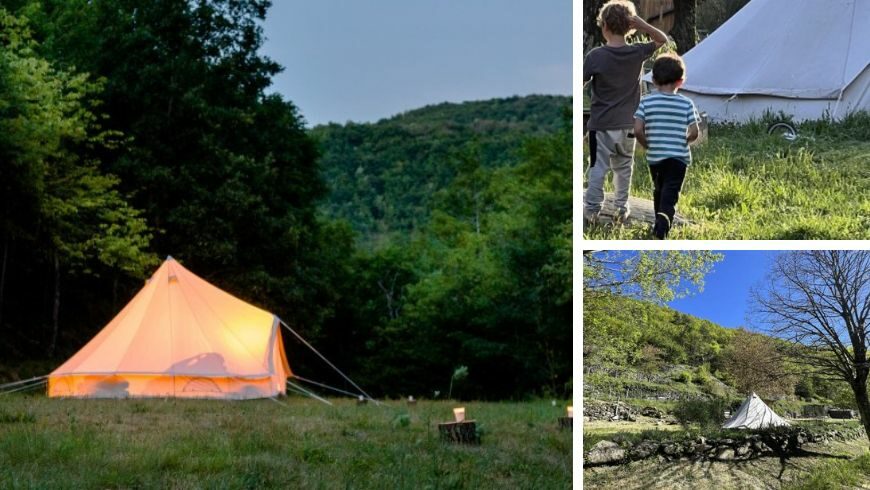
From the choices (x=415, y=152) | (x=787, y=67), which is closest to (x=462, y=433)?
(x=787, y=67)

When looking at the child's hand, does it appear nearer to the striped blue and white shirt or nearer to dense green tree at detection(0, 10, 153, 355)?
the striped blue and white shirt

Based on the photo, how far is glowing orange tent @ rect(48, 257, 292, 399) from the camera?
13.2 meters

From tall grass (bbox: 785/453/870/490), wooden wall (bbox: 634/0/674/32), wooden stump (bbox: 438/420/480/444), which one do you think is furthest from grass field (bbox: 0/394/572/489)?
wooden wall (bbox: 634/0/674/32)

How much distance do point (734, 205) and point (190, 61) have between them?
21.6 meters

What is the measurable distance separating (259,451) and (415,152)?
149ft

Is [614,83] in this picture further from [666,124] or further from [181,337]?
[181,337]

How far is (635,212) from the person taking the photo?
358cm

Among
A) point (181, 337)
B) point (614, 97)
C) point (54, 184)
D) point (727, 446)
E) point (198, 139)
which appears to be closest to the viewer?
point (727, 446)

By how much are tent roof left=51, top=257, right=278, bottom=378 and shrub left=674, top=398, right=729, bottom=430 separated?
10.6 m

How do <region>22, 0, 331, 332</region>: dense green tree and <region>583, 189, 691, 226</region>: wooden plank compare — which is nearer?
<region>583, 189, 691, 226</region>: wooden plank

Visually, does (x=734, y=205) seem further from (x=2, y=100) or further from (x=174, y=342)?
(x=2, y=100)

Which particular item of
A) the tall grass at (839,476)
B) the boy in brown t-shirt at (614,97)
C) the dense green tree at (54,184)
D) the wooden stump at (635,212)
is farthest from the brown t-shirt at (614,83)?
the dense green tree at (54,184)

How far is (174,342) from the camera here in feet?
45.0

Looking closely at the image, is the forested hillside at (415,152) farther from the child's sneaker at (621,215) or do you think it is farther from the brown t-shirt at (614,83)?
the child's sneaker at (621,215)
